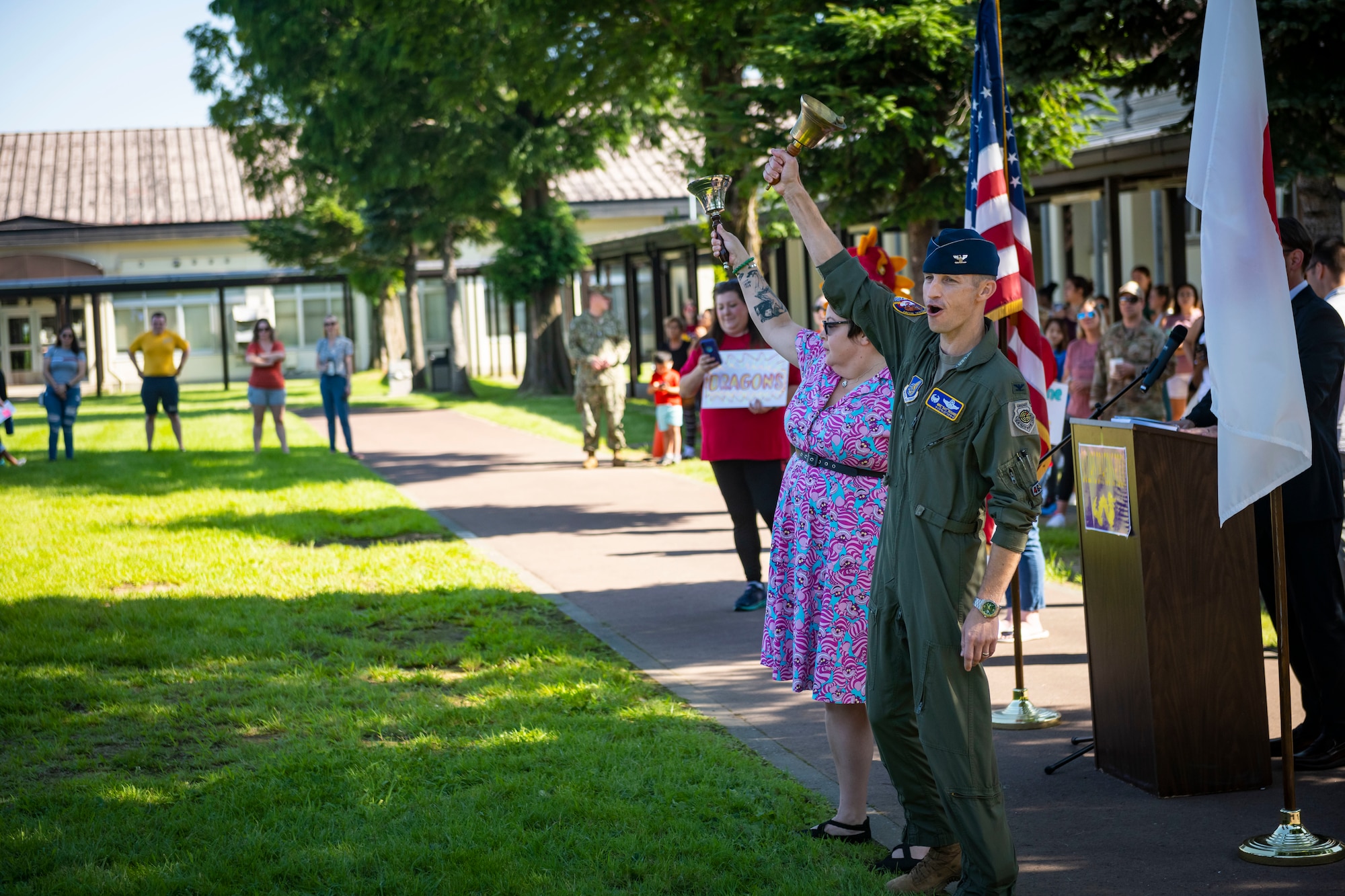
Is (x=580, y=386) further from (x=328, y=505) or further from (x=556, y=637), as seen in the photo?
(x=556, y=637)

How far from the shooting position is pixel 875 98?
10.4 metres

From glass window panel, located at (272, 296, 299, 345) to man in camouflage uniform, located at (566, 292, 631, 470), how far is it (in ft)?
127

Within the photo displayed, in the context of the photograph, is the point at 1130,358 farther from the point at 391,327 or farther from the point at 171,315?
the point at 171,315

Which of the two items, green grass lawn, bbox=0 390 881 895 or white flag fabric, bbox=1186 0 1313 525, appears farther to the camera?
green grass lawn, bbox=0 390 881 895

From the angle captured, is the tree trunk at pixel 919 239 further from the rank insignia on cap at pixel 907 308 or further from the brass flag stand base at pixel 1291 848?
the brass flag stand base at pixel 1291 848

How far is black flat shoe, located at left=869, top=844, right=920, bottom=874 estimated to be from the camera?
4285 millimetres

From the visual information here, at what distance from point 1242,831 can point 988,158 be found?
A: 10.6 ft

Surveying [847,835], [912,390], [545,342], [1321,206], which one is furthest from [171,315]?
[912,390]

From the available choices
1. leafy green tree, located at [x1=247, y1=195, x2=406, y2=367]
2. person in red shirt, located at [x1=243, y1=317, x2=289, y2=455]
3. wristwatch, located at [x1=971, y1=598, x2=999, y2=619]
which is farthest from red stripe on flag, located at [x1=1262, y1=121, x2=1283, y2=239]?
leafy green tree, located at [x1=247, y1=195, x2=406, y2=367]

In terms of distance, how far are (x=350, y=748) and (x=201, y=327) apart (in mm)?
49684

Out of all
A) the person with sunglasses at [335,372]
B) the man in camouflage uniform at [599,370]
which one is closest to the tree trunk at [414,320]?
the person with sunglasses at [335,372]

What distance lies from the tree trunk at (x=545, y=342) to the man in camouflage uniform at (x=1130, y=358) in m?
20.6

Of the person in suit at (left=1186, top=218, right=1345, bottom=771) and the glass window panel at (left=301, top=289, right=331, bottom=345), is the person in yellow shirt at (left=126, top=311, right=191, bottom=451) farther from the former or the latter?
the glass window panel at (left=301, top=289, right=331, bottom=345)

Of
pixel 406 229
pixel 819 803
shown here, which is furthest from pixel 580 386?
pixel 406 229
